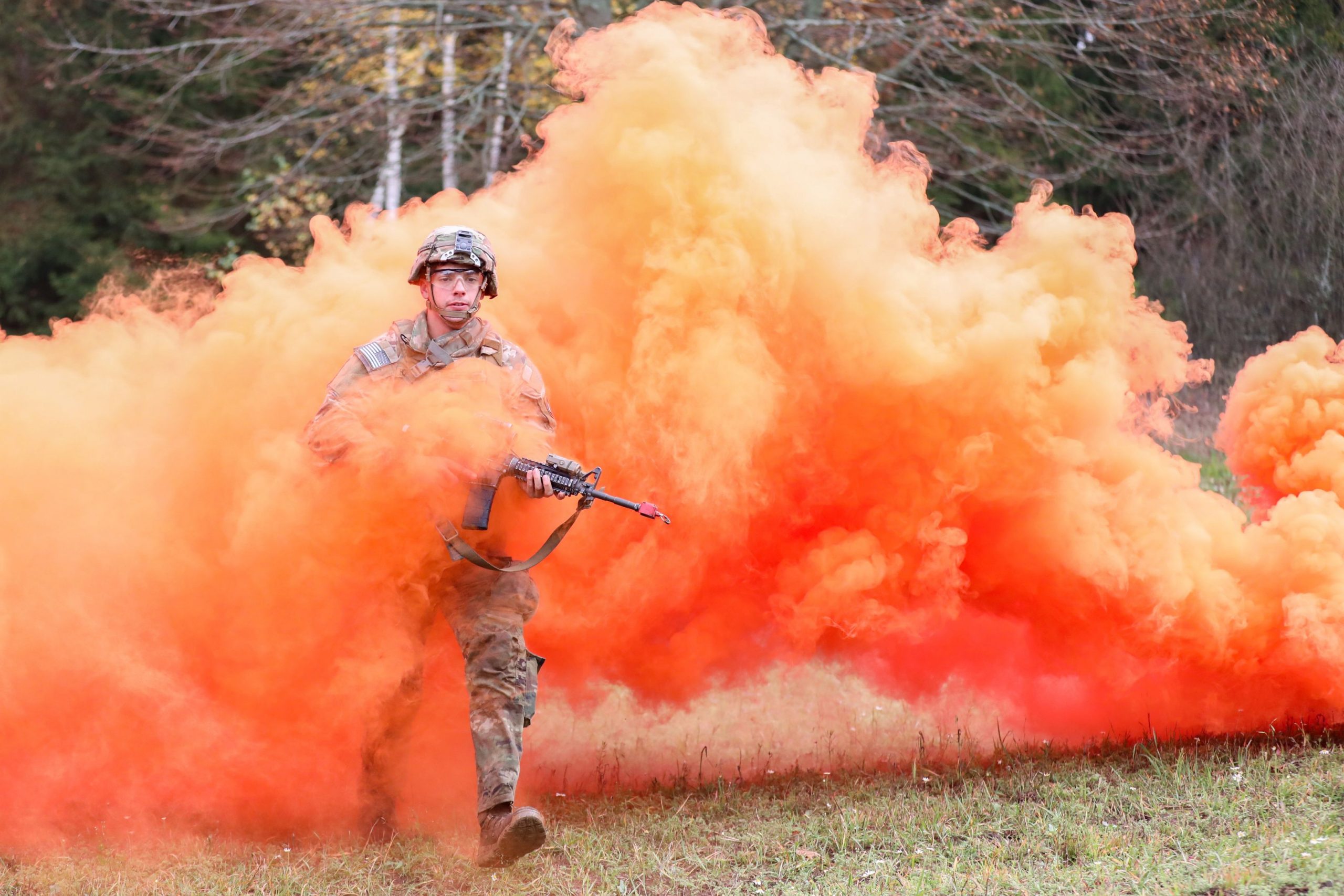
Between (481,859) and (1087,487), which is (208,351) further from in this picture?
(1087,487)

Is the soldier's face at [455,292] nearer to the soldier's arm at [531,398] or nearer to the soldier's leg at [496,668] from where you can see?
the soldier's arm at [531,398]

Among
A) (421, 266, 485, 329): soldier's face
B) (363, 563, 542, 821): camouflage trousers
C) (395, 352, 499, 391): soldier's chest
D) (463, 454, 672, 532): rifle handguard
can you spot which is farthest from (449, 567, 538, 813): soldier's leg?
(421, 266, 485, 329): soldier's face

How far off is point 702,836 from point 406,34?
40.1 ft

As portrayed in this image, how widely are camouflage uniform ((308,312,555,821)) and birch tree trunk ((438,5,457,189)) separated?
9.35m

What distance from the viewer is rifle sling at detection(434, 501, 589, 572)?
5.17 meters

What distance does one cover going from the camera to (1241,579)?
5.95m

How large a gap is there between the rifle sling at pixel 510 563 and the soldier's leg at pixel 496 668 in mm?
51

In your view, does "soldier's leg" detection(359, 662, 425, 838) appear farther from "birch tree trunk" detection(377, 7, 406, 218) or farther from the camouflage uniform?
"birch tree trunk" detection(377, 7, 406, 218)

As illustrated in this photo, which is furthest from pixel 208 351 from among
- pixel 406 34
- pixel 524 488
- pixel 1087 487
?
pixel 406 34

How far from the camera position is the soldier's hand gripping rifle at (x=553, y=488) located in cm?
511

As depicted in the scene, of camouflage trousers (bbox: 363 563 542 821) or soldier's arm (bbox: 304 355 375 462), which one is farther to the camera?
soldier's arm (bbox: 304 355 375 462)

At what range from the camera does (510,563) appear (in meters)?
5.44

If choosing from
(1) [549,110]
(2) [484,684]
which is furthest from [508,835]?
(1) [549,110]

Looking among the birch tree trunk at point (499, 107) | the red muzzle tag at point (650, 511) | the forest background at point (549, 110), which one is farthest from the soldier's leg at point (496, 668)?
the forest background at point (549, 110)
